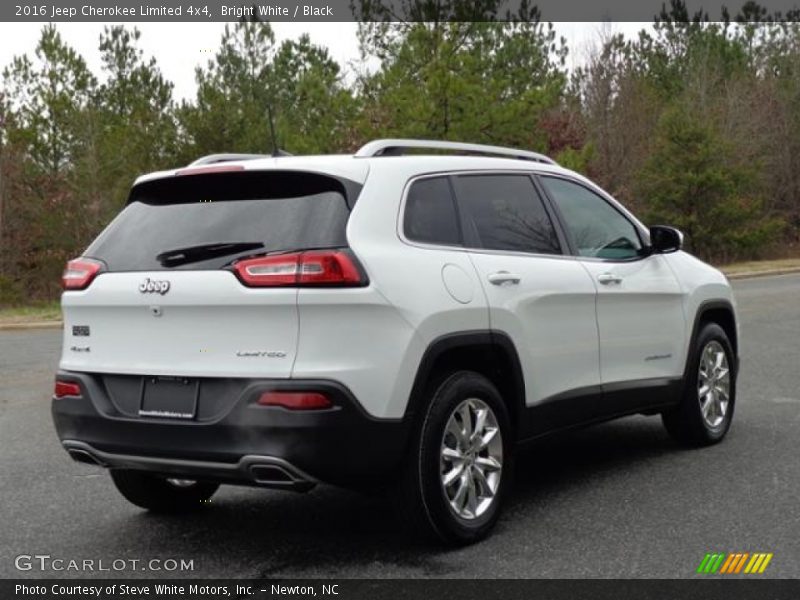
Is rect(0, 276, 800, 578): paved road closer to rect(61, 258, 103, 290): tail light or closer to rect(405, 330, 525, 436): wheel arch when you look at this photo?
rect(405, 330, 525, 436): wheel arch

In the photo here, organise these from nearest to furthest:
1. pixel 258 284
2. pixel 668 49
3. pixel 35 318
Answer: pixel 258 284 → pixel 35 318 → pixel 668 49

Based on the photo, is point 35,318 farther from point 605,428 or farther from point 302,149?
point 605,428

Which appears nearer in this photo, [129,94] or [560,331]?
[560,331]

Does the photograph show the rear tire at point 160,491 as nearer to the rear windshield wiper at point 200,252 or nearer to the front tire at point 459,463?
the rear windshield wiper at point 200,252

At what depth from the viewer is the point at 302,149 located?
98.1ft

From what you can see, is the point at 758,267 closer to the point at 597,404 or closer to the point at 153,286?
the point at 597,404

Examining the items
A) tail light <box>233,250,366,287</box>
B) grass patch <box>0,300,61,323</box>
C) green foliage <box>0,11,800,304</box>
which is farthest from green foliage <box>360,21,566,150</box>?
tail light <box>233,250,366,287</box>

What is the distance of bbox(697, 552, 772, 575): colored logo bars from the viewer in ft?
15.0

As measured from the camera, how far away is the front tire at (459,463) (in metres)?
4.80

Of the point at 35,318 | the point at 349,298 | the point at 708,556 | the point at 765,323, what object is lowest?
the point at 35,318

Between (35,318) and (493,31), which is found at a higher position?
(493,31)

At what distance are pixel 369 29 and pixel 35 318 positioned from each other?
Result: 47.1 ft
